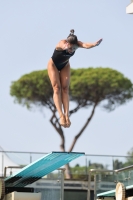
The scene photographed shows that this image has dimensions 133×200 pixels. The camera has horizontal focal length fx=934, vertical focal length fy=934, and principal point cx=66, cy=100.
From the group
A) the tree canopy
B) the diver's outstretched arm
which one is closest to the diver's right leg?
the diver's outstretched arm

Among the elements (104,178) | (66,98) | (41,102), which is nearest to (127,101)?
(41,102)

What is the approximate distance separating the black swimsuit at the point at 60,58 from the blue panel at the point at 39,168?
7.58 ft

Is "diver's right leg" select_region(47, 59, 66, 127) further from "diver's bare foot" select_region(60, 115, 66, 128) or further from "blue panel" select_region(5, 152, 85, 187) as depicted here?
"blue panel" select_region(5, 152, 85, 187)

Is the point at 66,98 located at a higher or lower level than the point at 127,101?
lower

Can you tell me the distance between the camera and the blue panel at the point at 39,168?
58.8 ft

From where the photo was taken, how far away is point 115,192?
2033cm

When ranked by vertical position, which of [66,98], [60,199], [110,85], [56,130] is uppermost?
[110,85]

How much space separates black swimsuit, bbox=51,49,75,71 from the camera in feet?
50.9

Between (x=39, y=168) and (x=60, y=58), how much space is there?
416cm

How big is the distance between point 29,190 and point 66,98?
14.7 ft

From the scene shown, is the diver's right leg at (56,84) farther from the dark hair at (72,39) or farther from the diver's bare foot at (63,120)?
the dark hair at (72,39)

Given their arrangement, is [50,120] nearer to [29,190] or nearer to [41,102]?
[41,102]

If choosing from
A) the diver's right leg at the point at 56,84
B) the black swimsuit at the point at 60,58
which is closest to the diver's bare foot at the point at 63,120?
the diver's right leg at the point at 56,84

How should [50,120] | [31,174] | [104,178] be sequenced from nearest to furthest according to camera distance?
[31,174], [104,178], [50,120]
